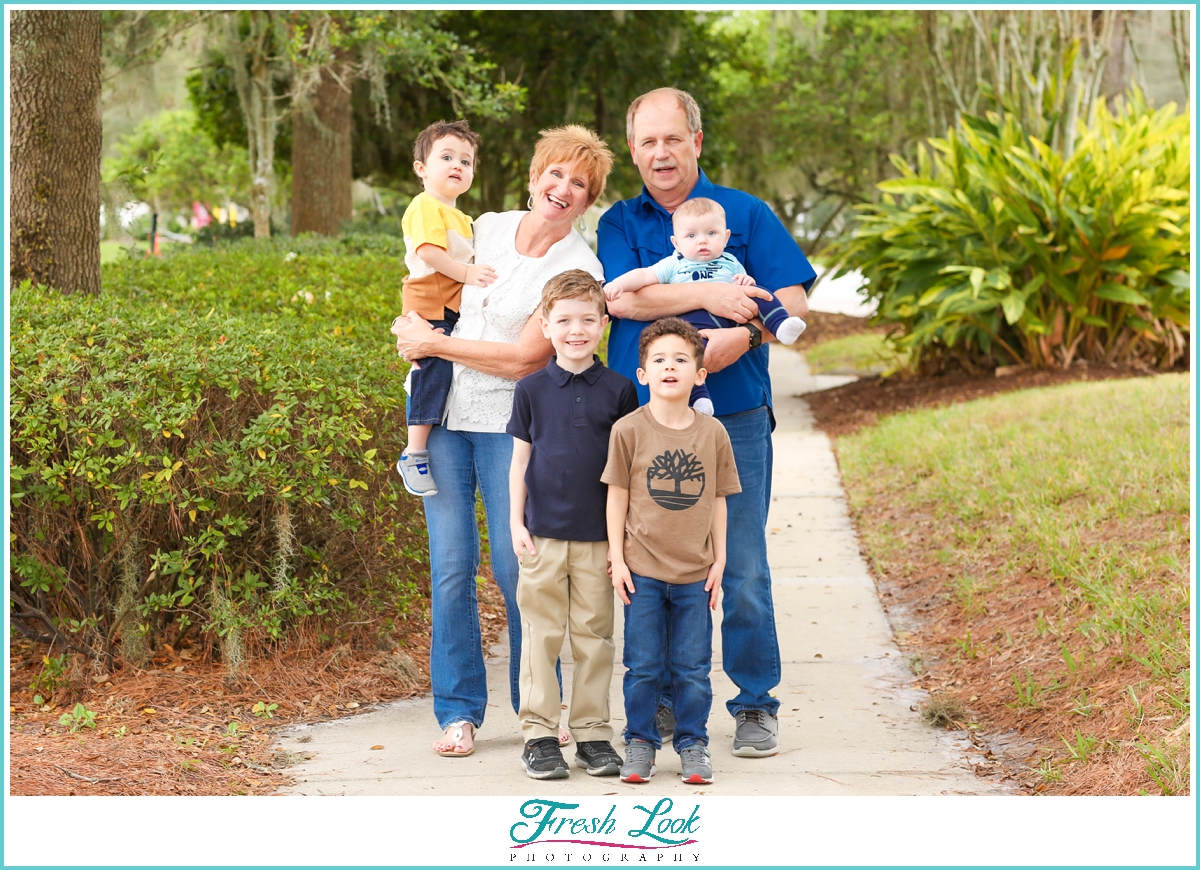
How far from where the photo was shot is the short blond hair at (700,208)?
3.51m

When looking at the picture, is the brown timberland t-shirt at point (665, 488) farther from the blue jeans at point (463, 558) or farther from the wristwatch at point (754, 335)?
the blue jeans at point (463, 558)

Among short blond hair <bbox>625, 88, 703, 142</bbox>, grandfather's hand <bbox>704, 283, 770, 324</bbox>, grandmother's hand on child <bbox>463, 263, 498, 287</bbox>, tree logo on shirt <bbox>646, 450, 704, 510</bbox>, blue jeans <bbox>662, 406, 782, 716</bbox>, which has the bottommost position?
blue jeans <bbox>662, 406, 782, 716</bbox>

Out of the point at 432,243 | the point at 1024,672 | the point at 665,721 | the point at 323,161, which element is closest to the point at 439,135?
the point at 432,243

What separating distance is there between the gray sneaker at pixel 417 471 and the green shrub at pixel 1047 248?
7.18 m

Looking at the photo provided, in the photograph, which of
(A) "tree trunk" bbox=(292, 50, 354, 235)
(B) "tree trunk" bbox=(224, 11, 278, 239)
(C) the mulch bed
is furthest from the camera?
(B) "tree trunk" bbox=(224, 11, 278, 239)

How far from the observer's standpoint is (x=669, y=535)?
3.43 meters

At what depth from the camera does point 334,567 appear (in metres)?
4.50

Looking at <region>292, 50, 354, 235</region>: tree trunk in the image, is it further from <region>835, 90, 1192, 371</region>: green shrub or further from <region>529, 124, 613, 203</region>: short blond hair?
<region>529, 124, 613, 203</region>: short blond hair

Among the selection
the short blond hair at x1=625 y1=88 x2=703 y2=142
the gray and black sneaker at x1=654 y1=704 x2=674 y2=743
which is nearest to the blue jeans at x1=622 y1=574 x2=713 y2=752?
the gray and black sneaker at x1=654 y1=704 x2=674 y2=743

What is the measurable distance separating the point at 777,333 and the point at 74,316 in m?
3.00

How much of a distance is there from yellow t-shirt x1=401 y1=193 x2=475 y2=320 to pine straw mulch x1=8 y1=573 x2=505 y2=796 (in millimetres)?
1473

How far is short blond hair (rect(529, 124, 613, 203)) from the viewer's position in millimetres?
3594

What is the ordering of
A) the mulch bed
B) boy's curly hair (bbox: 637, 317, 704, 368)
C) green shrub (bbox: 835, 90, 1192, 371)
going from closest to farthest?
1. boy's curly hair (bbox: 637, 317, 704, 368)
2. green shrub (bbox: 835, 90, 1192, 371)
3. the mulch bed

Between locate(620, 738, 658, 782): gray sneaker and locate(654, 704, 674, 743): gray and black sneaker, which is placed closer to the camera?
locate(620, 738, 658, 782): gray sneaker
